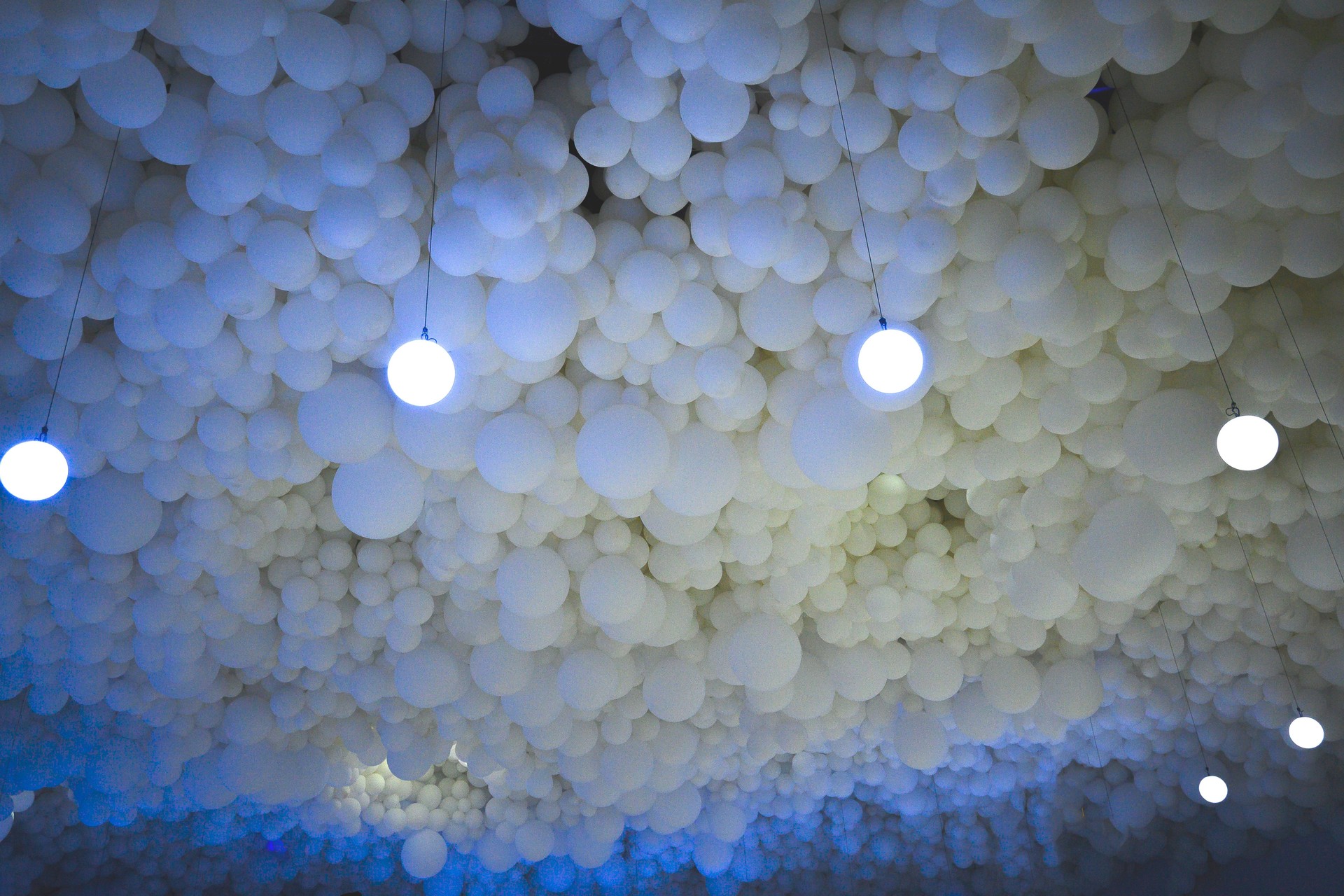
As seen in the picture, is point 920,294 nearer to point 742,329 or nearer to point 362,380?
point 742,329

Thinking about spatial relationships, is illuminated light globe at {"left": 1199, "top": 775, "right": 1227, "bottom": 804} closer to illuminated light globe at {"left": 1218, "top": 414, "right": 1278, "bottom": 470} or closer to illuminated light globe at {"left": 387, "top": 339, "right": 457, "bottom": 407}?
→ illuminated light globe at {"left": 1218, "top": 414, "right": 1278, "bottom": 470}

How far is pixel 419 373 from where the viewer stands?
5.56 feet

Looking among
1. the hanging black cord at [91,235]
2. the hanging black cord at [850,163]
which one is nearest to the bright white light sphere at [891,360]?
the hanging black cord at [850,163]

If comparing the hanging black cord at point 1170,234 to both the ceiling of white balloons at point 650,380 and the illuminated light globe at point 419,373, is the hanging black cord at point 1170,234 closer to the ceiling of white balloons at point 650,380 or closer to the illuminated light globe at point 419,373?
the ceiling of white balloons at point 650,380

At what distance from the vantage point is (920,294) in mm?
2133

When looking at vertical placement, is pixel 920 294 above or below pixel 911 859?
above

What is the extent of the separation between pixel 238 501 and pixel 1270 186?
115 inches

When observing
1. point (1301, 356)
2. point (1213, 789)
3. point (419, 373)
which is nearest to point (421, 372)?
point (419, 373)

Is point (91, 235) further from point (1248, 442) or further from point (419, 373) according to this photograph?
point (1248, 442)

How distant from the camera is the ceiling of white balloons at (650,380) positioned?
1.96 meters

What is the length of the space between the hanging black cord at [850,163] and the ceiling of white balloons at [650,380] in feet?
0.05

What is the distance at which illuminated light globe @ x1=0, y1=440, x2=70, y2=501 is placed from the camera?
1.76 metres

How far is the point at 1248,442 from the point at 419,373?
65.3 inches

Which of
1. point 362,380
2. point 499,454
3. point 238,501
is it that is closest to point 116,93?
point 362,380
